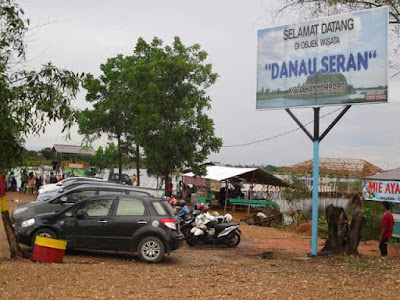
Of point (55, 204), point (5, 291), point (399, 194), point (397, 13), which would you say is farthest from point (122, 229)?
point (399, 194)

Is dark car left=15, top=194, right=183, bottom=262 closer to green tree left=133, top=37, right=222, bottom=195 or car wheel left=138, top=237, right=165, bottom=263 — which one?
car wheel left=138, top=237, right=165, bottom=263

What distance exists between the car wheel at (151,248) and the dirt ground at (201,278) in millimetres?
236

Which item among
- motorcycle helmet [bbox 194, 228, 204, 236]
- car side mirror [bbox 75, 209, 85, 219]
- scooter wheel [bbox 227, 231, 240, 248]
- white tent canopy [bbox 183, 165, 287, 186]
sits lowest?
scooter wheel [bbox 227, 231, 240, 248]

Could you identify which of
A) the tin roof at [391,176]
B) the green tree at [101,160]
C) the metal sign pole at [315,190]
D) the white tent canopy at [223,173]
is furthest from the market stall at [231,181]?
the metal sign pole at [315,190]

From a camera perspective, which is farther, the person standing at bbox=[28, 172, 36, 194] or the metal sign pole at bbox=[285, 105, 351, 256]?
the person standing at bbox=[28, 172, 36, 194]

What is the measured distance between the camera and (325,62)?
Result: 13531 mm

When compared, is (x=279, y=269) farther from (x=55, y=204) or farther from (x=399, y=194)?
(x=399, y=194)

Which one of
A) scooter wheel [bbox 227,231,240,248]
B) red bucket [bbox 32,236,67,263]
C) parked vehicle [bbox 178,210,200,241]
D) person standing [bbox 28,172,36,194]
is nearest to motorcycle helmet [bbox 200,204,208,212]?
parked vehicle [bbox 178,210,200,241]

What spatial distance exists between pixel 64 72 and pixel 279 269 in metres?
5.85

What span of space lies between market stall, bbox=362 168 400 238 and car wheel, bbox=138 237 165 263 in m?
9.41

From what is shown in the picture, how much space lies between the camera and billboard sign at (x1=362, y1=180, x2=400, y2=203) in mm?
18469

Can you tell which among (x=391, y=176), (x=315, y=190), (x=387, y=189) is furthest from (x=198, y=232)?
(x=391, y=176)

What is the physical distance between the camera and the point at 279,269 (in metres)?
11.4

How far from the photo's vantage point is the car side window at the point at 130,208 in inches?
499
